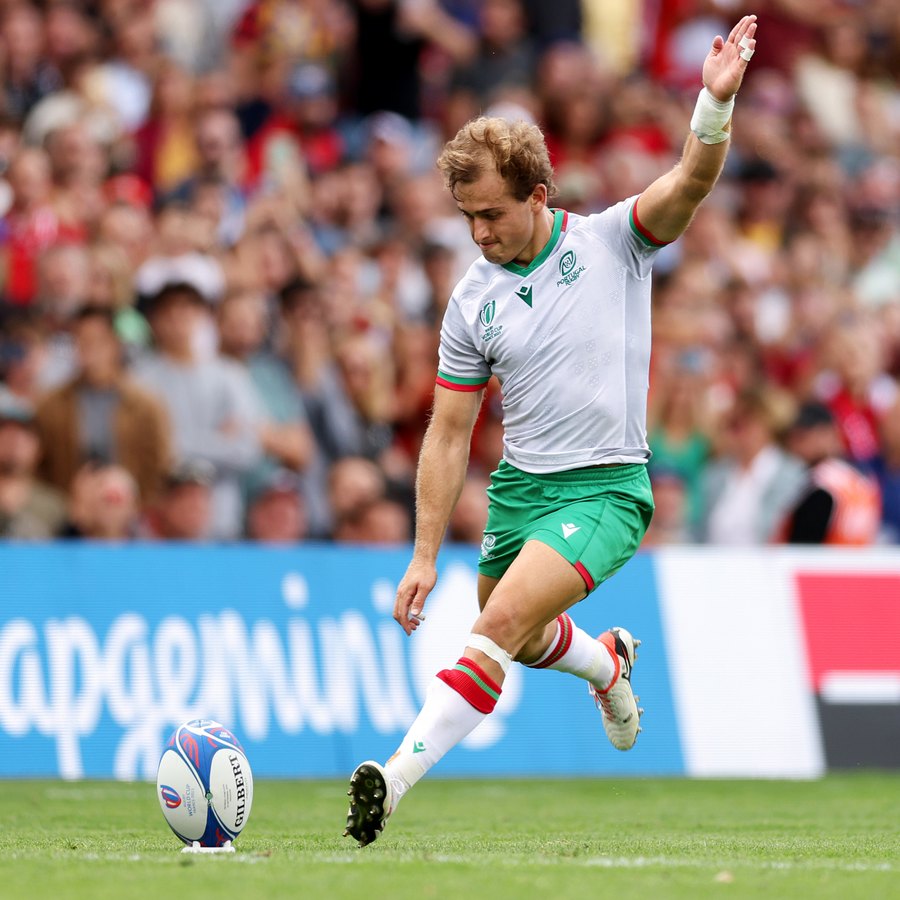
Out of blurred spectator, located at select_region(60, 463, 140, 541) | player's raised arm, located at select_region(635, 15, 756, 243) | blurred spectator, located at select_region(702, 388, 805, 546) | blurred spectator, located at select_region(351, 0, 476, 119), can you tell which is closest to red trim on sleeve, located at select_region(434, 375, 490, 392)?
player's raised arm, located at select_region(635, 15, 756, 243)

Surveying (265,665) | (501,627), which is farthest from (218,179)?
(501,627)

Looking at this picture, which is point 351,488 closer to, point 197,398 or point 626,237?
point 197,398

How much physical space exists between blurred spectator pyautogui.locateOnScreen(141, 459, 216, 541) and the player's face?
548cm

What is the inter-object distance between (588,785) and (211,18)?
876 cm

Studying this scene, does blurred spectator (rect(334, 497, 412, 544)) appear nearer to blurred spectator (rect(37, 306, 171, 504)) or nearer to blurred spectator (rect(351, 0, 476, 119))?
blurred spectator (rect(37, 306, 171, 504))

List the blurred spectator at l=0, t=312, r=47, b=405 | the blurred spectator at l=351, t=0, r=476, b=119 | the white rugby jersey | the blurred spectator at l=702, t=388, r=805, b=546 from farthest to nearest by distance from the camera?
the blurred spectator at l=351, t=0, r=476, b=119 → the blurred spectator at l=702, t=388, r=805, b=546 → the blurred spectator at l=0, t=312, r=47, b=405 → the white rugby jersey

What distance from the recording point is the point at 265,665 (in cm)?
1216

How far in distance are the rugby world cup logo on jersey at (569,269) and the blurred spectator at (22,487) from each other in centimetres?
556

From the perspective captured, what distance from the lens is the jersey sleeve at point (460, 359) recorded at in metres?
7.69

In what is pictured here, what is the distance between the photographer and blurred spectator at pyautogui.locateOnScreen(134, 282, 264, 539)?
42.6 feet

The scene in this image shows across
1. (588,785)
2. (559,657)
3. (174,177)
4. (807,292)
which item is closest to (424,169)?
(174,177)

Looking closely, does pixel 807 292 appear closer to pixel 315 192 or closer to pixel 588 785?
pixel 315 192

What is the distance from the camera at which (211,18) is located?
17.4 m

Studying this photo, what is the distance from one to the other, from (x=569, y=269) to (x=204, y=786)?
248cm
